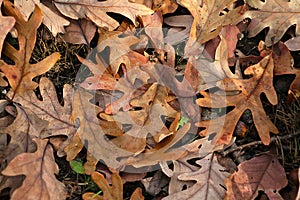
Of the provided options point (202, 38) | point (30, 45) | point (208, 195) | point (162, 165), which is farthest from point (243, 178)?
point (30, 45)

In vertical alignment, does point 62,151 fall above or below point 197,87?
below

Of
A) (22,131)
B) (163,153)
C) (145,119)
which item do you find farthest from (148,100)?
(22,131)

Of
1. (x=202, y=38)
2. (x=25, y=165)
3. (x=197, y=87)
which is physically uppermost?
(x=202, y=38)

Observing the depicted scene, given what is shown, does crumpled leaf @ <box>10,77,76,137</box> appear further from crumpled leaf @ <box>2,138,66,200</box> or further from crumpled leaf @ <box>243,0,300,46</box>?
crumpled leaf @ <box>243,0,300,46</box>

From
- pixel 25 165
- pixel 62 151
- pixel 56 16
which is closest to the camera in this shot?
pixel 25 165

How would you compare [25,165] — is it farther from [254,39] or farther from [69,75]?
[254,39]

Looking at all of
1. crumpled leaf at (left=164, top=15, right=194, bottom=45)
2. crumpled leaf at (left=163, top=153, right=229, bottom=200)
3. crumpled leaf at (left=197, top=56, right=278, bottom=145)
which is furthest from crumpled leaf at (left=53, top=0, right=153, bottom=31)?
crumpled leaf at (left=163, top=153, right=229, bottom=200)

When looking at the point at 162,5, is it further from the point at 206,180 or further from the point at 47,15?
the point at 206,180
